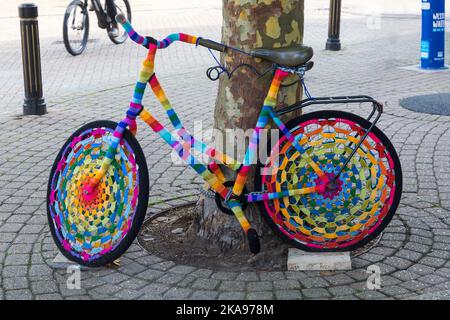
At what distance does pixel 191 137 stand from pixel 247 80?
47 centimetres

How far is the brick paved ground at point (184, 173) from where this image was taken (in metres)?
4.03

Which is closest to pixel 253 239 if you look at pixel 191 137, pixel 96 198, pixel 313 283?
pixel 313 283

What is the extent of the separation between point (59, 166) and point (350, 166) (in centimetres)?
165

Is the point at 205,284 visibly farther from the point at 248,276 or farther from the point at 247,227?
the point at 247,227

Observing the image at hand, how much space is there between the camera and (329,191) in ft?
14.0

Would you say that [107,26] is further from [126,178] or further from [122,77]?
[126,178]

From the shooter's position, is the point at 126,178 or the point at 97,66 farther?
the point at 97,66

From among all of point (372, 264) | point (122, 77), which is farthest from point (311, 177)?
point (122, 77)

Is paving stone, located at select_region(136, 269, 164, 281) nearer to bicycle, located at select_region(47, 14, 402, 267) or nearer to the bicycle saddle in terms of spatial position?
bicycle, located at select_region(47, 14, 402, 267)

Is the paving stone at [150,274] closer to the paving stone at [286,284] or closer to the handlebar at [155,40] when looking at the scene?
the paving stone at [286,284]

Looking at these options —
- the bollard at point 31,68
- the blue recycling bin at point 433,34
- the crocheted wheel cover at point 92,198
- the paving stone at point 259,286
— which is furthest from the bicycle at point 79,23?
the paving stone at point 259,286

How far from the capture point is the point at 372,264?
4.27 metres

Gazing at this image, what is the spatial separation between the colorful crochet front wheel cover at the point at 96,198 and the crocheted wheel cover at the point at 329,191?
2.38 feet

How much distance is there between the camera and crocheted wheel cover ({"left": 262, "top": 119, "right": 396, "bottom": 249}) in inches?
167
